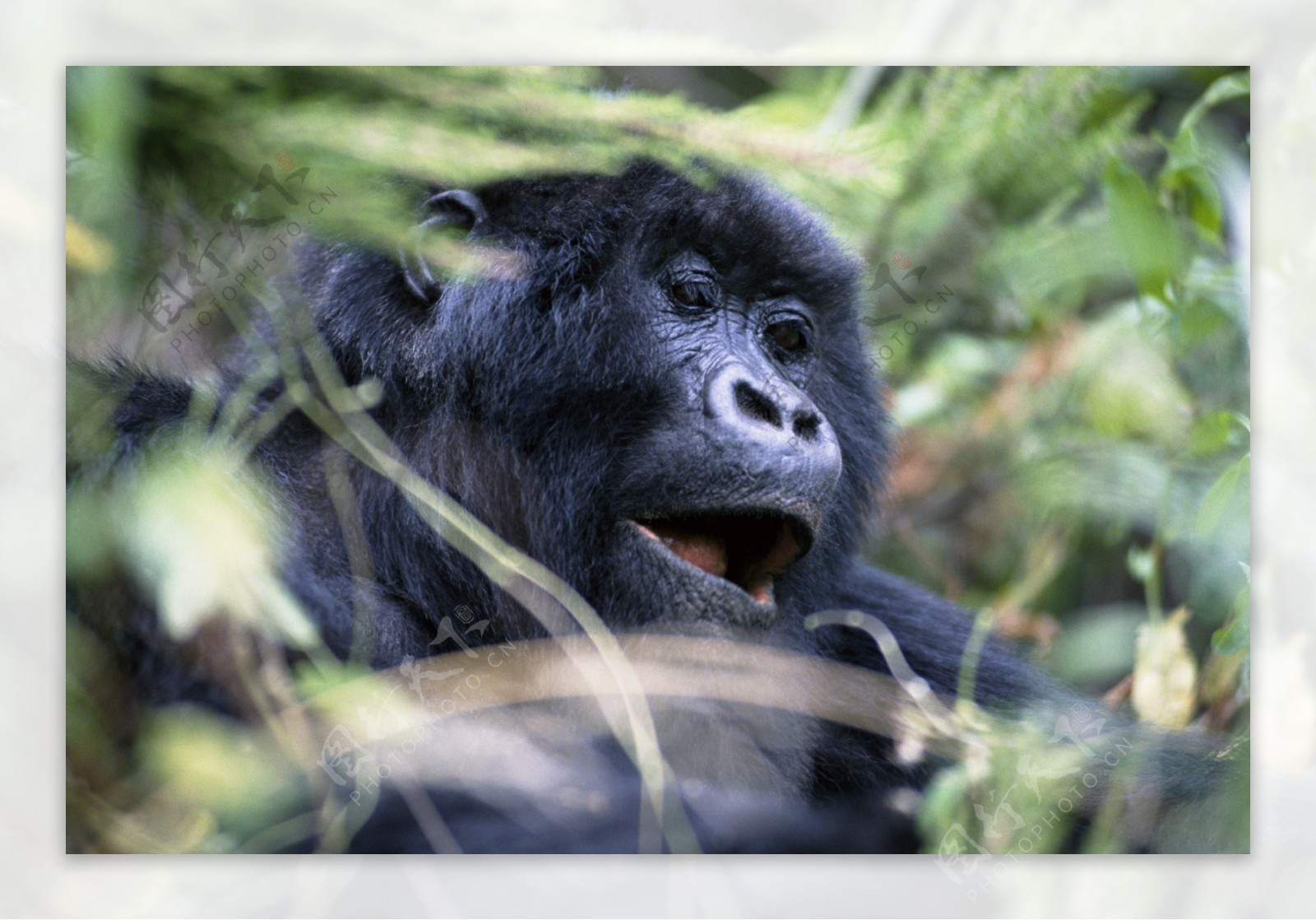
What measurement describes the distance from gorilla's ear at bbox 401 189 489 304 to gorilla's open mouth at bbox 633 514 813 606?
0.48m

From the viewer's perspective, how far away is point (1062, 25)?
6.36 feet

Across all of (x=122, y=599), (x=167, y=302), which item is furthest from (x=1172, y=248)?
(x=122, y=599)

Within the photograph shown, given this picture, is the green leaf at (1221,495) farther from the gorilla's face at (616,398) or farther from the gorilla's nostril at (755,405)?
the gorilla's nostril at (755,405)

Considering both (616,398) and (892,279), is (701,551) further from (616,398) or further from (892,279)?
(892,279)

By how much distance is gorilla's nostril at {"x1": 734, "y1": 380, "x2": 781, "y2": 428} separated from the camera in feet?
5.62

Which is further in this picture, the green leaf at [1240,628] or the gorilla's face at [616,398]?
the green leaf at [1240,628]

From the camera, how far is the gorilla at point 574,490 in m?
1.72

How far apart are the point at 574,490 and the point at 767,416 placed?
1.04 ft

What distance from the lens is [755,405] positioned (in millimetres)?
1729

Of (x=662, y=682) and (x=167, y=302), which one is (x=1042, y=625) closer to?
(x=662, y=682)

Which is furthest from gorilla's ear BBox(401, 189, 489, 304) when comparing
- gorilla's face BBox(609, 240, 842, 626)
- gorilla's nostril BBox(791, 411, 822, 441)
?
gorilla's nostril BBox(791, 411, 822, 441)

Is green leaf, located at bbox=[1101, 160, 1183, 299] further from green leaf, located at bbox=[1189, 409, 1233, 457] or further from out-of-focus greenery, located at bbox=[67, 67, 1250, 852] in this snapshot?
green leaf, located at bbox=[1189, 409, 1233, 457]

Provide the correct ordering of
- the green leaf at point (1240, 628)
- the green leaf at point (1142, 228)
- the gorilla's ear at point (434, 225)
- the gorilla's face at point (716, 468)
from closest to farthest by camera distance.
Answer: the gorilla's face at point (716, 468), the gorilla's ear at point (434, 225), the green leaf at point (1240, 628), the green leaf at point (1142, 228)

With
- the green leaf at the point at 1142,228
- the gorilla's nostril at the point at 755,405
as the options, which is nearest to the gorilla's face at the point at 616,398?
the gorilla's nostril at the point at 755,405
